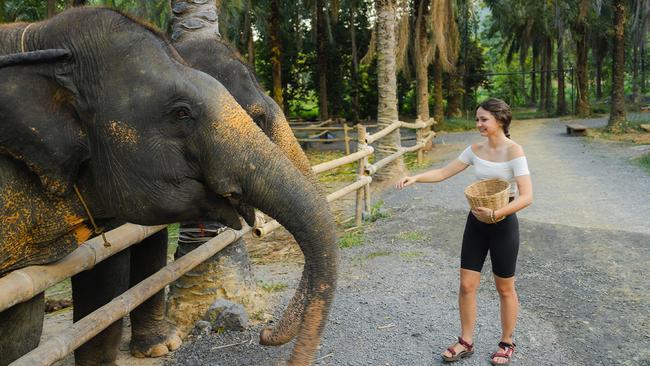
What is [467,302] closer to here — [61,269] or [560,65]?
[61,269]

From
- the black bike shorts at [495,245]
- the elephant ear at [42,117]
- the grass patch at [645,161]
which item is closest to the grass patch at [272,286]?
the black bike shorts at [495,245]

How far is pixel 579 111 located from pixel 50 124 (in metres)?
26.5

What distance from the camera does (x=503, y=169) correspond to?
159 inches

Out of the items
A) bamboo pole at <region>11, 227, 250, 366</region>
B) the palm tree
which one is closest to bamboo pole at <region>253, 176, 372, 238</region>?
bamboo pole at <region>11, 227, 250, 366</region>

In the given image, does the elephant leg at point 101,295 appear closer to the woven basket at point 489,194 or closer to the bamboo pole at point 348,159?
the woven basket at point 489,194

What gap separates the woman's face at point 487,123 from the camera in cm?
396

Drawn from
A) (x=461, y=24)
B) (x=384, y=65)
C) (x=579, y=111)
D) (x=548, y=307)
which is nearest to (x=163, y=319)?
(x=548, y=307)

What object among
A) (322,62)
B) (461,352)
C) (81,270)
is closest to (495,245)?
(461,352)

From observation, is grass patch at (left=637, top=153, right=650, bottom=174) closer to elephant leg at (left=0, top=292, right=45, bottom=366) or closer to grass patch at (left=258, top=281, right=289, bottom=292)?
grass patch at (left=258, top=281, right=289, bottom=292)

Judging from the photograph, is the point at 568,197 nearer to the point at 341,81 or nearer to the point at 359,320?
the point at 359,320

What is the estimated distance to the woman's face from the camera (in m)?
3.96

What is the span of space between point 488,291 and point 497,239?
157 centimetres

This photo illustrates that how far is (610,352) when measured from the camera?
13.6 feet

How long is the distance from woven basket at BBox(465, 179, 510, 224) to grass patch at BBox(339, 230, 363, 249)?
3.30 m
